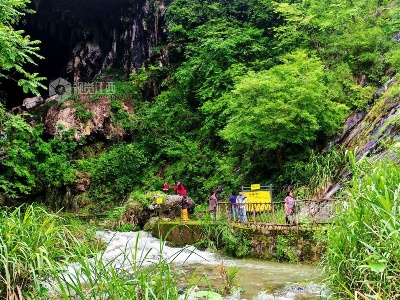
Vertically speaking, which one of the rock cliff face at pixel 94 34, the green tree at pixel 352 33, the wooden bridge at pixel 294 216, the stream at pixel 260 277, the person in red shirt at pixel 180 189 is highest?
the rock cliff face at pixel 94 34

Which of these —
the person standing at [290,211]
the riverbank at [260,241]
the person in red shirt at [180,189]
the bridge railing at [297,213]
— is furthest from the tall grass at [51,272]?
the person in red shirt at [180,189]

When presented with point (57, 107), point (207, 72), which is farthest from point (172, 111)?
point (57, 107)

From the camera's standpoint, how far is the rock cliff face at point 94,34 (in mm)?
24547

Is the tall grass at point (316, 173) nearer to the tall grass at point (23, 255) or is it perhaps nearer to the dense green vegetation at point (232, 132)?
the dense green vegetation at point (232, 132)

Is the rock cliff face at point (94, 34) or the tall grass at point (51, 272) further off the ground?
the rock cliff face at point (94, 34)

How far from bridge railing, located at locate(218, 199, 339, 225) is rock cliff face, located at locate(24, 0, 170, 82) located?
16561 millimetres

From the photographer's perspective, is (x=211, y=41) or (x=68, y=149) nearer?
(x=211, y=41)

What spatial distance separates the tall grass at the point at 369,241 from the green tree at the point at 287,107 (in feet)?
24.0

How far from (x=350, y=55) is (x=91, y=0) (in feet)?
58.1

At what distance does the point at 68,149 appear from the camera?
1922 cm

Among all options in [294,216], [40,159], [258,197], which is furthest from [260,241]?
[40,159]

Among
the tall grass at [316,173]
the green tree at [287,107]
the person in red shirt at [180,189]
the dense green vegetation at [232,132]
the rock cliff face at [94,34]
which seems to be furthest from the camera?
the rock cliff face at [94,34]

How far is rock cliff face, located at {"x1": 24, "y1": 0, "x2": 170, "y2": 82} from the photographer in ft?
80.5

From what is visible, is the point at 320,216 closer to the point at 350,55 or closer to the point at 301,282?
the point at 301,282
